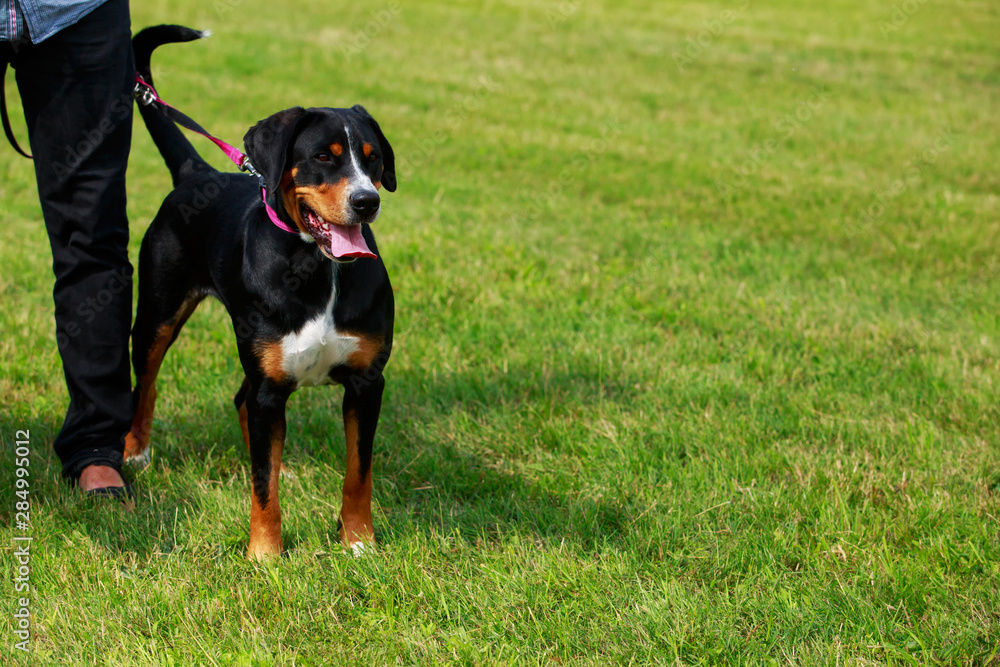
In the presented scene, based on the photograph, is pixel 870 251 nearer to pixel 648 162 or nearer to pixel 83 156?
pixel 648 162

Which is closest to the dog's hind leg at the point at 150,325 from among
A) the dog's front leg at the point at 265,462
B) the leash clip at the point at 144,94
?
the leash clip at the point at 144,94

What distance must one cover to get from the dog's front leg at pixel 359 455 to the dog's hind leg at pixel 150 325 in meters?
0.90

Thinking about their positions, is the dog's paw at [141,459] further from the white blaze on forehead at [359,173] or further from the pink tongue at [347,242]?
the white blaze on forehead at [359,173]

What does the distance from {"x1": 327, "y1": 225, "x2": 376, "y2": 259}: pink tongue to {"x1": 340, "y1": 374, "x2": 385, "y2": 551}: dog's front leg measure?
49cm

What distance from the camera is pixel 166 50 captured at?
14164 mm

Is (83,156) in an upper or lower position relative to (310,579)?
upper

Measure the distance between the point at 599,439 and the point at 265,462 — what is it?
1533mm

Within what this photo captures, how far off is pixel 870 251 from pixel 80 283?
5.67 m

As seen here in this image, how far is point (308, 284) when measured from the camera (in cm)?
305

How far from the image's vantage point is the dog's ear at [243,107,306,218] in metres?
2.92

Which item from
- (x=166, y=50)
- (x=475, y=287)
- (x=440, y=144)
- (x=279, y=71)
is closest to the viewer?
(x=475, y=287)

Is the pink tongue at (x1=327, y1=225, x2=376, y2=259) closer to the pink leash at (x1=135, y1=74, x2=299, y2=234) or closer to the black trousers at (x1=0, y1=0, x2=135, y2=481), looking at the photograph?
the pink leash at (x1=135, y1=74, x2=299, y2=234)

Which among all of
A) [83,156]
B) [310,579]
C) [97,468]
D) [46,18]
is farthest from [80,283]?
[310,579]

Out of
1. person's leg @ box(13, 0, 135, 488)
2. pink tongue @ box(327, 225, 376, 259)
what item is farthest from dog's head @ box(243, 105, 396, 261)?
person's leg @ box(13, 0, 135, 488)
